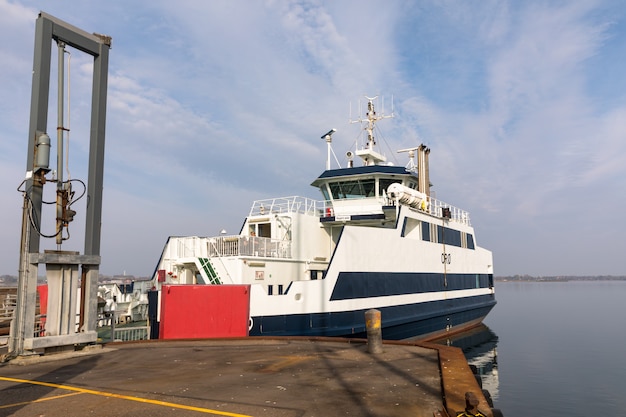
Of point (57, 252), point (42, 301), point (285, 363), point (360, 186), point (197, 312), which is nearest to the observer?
point (285, 363)

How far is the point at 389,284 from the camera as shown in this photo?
18.3m

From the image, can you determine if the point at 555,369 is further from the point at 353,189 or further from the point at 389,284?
the point at 353,189

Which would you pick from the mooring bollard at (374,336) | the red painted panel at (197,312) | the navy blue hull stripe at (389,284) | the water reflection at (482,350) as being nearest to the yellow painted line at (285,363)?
the mooring bollard at (374,336)

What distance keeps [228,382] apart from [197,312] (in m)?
6.03

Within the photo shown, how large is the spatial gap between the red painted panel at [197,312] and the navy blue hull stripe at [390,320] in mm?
970

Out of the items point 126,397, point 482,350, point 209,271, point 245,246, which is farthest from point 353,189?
point 126,397

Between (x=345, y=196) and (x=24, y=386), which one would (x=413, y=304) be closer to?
(x=345, y=196)

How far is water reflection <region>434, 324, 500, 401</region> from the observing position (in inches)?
718

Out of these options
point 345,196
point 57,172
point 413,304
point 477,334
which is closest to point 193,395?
point 57,172

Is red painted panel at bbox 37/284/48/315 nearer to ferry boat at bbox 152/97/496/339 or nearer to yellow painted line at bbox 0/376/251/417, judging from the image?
ferry boat at bbox 152/97/496/339

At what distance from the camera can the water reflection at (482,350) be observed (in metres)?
18.2

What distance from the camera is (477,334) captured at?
28922 mm

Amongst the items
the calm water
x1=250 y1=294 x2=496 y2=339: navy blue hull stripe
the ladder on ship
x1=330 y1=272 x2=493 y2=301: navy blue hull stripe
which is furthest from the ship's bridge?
the calm water

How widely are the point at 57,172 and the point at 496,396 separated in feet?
51.2
